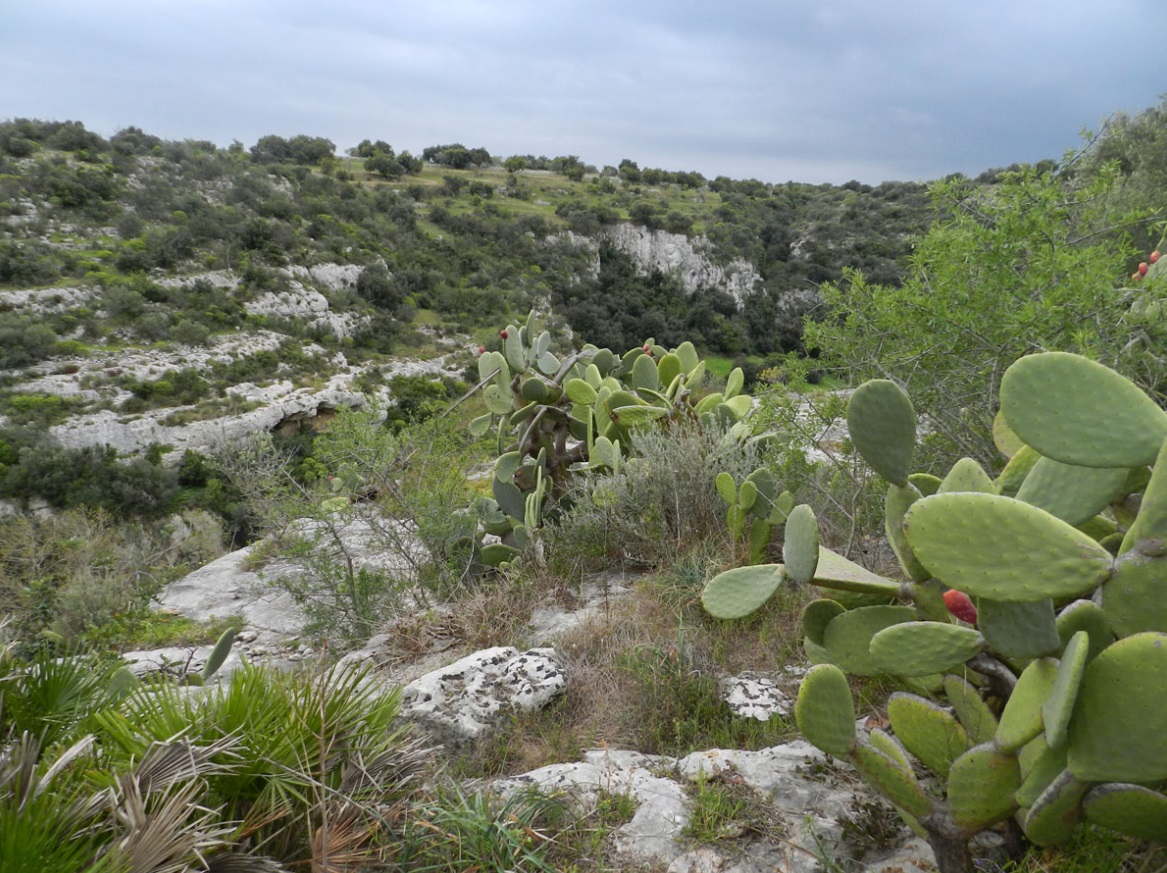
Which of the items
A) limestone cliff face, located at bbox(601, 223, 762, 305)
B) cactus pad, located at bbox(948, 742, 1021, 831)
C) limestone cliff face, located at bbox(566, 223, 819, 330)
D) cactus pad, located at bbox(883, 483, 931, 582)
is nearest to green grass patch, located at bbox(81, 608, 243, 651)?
cactus pad, located at bbox(883, 483, 931, 582)

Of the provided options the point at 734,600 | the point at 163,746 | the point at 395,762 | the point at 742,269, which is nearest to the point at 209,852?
the point at 163,746

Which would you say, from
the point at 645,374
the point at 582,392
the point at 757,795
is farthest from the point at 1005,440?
the point at 645,374

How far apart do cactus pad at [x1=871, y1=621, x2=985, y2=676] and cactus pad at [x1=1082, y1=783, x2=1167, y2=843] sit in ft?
1.01

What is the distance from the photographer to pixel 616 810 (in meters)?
1.79

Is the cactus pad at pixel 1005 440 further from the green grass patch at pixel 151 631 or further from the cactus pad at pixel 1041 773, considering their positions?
the green grass patch at pixel 151 631

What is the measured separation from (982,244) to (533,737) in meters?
2.83

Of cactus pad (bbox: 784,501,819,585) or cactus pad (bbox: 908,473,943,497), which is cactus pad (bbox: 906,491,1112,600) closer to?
cactus pad (bbox: 784,501,819,585)

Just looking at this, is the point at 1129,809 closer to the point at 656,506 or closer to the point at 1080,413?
the point at 1080,413

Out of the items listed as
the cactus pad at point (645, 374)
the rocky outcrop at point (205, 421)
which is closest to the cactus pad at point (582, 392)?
the cactus pad at point (645, 374)

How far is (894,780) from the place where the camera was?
1393 mm

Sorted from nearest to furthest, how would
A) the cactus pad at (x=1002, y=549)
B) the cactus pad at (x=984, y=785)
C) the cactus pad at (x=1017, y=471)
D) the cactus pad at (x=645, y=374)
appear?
the cactus pad at (x=1002, y=549)
the cactus pad at (x=984, y=785)
the cactus pad at (x=1017, y=471)
the cactus pad at (x=645, y=374)

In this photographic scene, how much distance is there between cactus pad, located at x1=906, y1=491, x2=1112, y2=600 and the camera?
1.12m

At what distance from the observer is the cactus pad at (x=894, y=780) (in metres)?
1.38

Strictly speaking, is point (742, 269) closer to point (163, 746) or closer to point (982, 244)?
point (982, 244)
